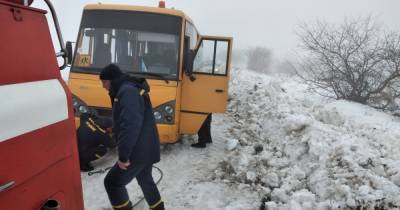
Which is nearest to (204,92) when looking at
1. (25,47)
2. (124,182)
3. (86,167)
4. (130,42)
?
(130,42)

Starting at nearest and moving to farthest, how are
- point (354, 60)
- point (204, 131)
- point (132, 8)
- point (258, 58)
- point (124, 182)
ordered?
point (124, 182)
point (132, 8)
point (204, 131)
point (354, 60)
point (258, 58)

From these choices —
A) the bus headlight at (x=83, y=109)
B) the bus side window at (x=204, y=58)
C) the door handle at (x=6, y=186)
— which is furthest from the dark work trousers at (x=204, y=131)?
the door handle at (x=6, y=186)

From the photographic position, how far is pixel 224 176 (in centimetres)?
616

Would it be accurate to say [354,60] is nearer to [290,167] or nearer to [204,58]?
[204,58]

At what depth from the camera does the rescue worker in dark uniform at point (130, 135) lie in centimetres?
392

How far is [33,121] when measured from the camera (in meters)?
2.16

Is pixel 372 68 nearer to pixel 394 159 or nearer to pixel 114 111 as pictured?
pixel 394 159

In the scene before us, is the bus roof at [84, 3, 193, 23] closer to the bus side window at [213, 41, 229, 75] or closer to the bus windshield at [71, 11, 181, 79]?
the bus windshield at [71, 11, 181, 79]

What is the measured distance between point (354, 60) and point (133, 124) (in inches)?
302

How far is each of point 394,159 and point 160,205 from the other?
10.8 feet

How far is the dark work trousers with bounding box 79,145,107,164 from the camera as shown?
21.1 feet

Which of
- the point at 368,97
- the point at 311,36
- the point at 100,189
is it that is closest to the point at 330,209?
the point at 100,189

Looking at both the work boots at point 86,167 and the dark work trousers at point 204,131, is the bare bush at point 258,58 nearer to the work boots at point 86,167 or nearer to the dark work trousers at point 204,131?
the dark work trousers at point 204,131

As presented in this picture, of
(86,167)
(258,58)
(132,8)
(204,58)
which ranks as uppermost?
(132,8)
